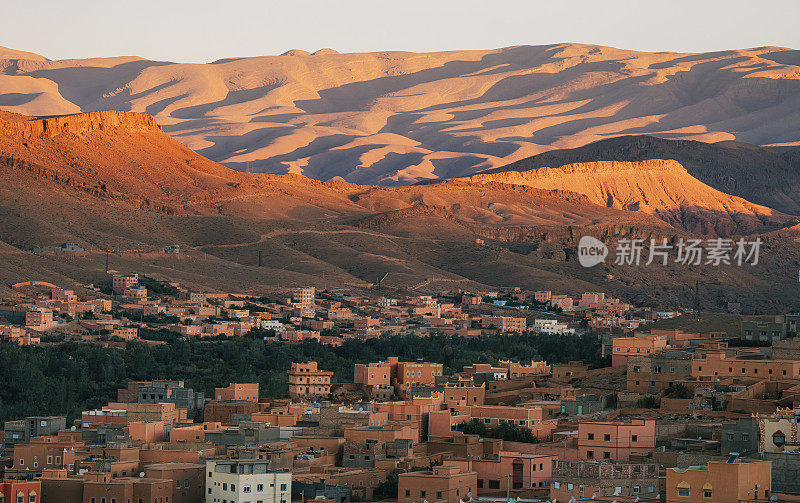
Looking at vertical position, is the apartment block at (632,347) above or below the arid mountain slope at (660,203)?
below

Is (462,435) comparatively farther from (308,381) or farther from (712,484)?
(308,381)

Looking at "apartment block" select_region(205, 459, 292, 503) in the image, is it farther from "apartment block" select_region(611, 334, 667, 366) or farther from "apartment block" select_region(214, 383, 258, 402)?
"apartment block" select_region(611, 334, 667, 366)

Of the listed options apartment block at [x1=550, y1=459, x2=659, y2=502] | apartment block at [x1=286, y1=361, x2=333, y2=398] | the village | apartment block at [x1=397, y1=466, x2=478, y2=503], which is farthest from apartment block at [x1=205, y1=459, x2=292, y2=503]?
apartment block at [x1=286, y1=361, x2=333, y2=398]

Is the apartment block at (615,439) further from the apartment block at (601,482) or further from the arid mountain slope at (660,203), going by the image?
the arid mountain slope at (660,203)

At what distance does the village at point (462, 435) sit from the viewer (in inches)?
1500

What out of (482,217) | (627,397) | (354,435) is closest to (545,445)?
(354,435)

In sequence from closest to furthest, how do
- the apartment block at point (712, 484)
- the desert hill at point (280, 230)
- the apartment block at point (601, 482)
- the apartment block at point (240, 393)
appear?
the apartment block at point (712, 484), the apartment block at point (601, 482), the apartment block at point (240, 393), the desert hill at point (280, 230)

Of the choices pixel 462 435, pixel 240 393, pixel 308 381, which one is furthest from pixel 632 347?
pixel 462 435

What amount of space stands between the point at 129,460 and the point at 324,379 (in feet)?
69.8

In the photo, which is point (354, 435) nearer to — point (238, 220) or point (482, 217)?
point (238, 220)

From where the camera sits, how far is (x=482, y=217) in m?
163

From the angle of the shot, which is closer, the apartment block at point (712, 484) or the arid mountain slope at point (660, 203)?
the apartment block at point (712, 484)

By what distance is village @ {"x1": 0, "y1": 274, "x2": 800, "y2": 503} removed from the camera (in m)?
38.1

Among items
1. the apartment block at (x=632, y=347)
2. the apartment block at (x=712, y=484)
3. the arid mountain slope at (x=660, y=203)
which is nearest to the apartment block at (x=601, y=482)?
the apartment block at (x=712, y=484)
